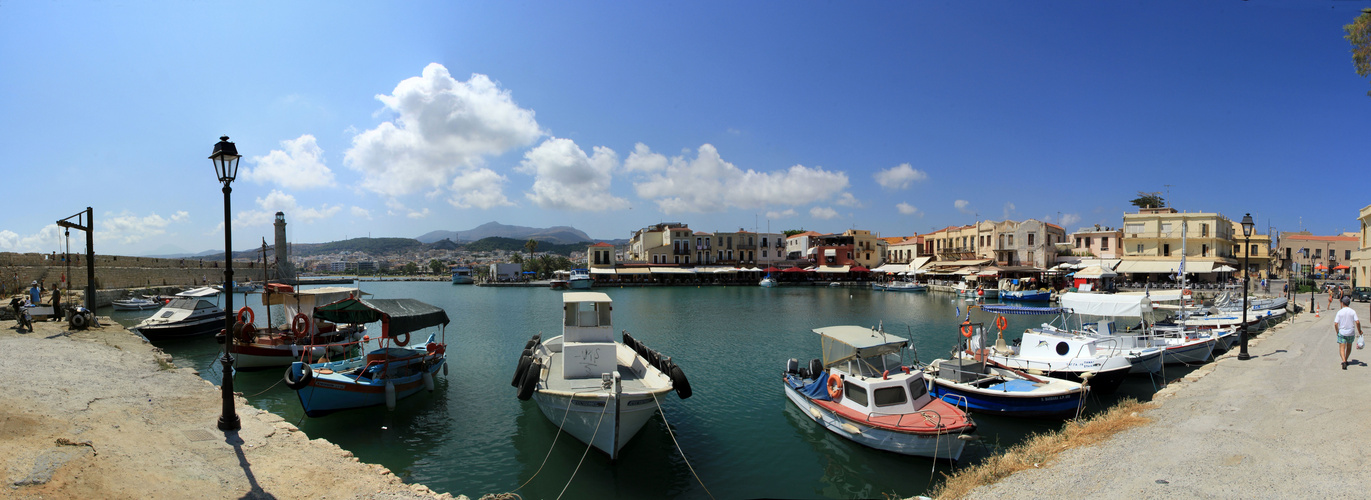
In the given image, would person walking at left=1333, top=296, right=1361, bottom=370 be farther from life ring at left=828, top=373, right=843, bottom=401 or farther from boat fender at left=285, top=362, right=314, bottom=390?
boat fender at left=285, top=362, right=314, bottom=390

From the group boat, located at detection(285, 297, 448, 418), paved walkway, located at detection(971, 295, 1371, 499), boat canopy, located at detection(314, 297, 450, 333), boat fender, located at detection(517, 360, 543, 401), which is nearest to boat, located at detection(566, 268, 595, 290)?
boat canopy, located at detection(314, 297, 450, 333)

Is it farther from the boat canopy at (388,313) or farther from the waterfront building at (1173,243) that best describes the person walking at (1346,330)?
the waterfront building at (1173,243)

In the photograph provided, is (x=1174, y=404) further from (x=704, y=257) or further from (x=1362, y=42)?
(x=704, y=257)

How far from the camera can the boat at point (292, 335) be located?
685 inches

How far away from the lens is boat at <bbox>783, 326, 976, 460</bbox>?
10234 mm

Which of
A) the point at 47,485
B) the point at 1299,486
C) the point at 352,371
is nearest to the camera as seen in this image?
the point at 47,485

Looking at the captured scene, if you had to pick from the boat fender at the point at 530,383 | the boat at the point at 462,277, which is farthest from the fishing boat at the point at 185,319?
the boat at the point at 462,277

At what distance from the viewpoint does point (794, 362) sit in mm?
14891

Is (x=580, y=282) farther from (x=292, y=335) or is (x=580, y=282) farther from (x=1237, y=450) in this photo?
(x=1237, y=450)

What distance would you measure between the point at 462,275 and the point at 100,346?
89.6 metres

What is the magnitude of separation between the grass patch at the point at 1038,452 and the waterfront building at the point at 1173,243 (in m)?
53.8

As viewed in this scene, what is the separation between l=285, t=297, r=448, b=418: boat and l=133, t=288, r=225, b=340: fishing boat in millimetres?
12089

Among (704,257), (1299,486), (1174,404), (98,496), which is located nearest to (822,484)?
(1299,486)

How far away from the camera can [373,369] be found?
14.0 meters
